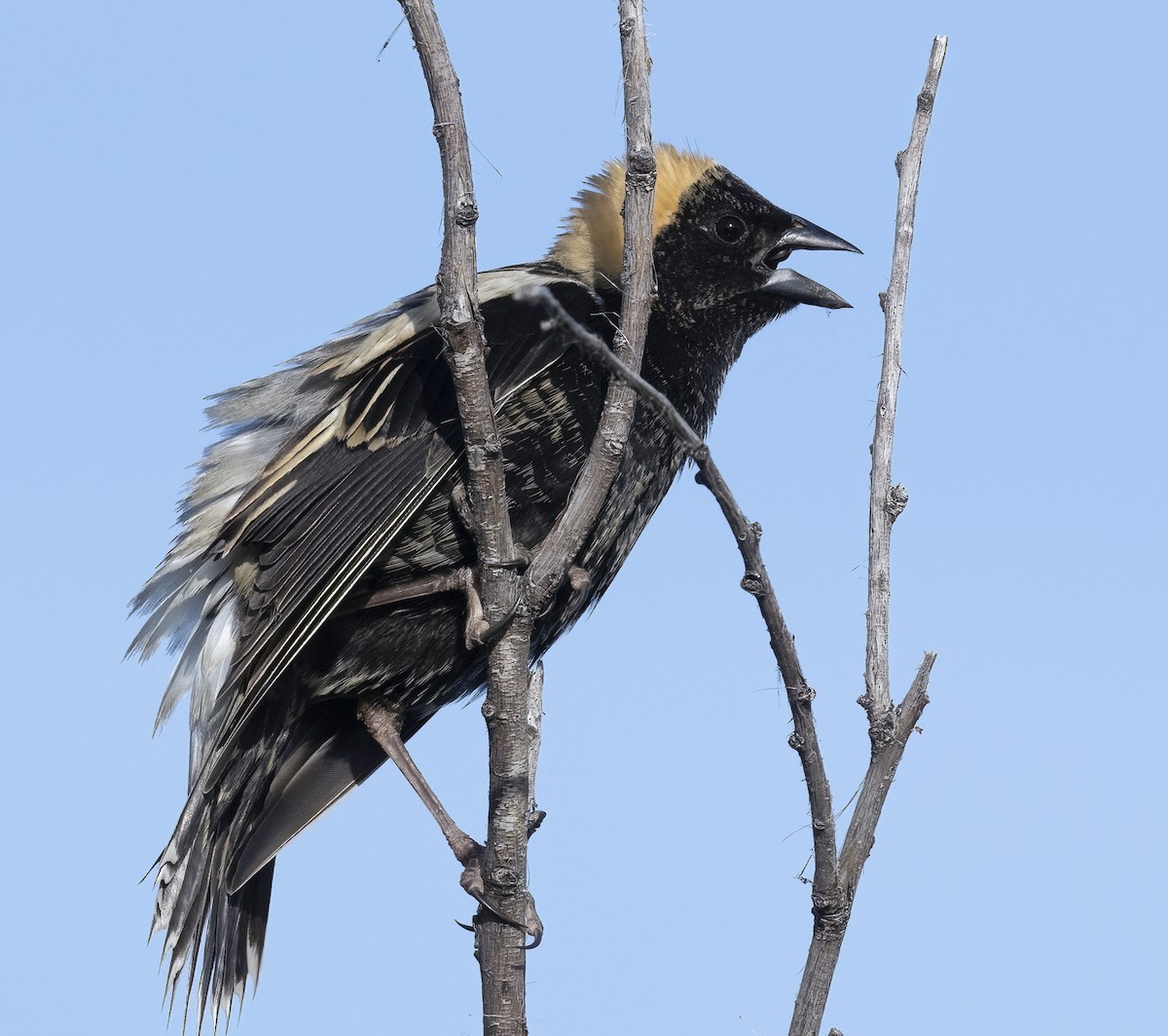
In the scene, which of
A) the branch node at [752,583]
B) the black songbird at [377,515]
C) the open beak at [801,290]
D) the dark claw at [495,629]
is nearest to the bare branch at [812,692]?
the branch node at [752,583]

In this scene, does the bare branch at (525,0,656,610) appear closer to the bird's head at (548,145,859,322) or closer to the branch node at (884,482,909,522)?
the branch node at (884,482,909,522)

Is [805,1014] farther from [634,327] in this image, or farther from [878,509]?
[634,327]

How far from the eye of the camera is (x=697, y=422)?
13.4 ft

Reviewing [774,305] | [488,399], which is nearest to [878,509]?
[488,399]

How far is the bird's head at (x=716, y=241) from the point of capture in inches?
165

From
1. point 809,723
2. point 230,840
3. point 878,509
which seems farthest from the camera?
point 230,840

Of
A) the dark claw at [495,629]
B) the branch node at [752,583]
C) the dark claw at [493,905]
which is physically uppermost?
the dark claw at [495,629]

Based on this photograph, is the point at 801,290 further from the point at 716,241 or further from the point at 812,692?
the point at 812,692

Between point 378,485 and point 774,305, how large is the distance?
1.56 m

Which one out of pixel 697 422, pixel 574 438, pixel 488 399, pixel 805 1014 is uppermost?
pixel 697 422

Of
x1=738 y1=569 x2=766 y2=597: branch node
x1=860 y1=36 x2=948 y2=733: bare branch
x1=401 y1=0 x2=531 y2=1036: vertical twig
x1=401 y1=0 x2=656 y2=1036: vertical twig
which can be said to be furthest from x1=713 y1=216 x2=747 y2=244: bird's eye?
x1=738 y1=569 x2=766 y2=597: branch node

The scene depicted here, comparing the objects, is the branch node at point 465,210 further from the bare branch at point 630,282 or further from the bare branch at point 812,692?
the bare branch at point 630,282

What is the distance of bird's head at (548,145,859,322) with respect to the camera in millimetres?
4188

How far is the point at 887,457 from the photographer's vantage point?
2.89 metres
